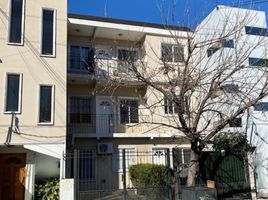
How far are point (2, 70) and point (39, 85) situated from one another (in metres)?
1.78

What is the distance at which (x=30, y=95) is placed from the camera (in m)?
14.5

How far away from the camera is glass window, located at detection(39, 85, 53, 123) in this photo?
1453cm

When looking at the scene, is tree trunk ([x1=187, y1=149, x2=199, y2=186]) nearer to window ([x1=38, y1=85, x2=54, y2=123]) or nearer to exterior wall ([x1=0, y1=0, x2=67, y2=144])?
exterior wall ([x1=0, y1=0, x2=67, y2=144])

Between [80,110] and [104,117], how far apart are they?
1523 millimetres

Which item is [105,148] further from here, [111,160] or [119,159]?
[119,159]

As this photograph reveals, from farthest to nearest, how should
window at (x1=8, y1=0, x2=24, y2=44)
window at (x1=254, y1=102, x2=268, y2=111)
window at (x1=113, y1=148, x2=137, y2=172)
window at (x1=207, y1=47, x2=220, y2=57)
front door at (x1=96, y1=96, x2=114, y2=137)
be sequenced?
front door at (x1=96, y1=96, x2=114, y2=137), window at (x1=113, y1=148, x2=137, y2=172), window at (x1=254, y1=102, x2=268, y2=111), window at (x1=207, y1=47, x2=220, y2=57), window at (x1=8, y1=0, x2=24, y2=44)

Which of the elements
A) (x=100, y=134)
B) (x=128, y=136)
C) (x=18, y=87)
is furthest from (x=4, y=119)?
(x=128, y=136)

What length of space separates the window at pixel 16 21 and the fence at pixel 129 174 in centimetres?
612

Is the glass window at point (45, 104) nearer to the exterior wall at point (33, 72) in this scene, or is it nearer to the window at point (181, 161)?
the exterior wall at point (33, 72)

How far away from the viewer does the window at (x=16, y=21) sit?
1491 centimetres

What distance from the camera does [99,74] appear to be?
1752 cm

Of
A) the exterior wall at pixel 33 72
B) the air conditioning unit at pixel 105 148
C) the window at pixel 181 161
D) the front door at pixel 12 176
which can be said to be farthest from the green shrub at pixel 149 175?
the front door at pixel 12 176

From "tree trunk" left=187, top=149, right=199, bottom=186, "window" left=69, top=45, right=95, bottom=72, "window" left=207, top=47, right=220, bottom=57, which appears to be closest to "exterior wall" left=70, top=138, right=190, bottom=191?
"window" left=69, top=45, right=95, bottom=72

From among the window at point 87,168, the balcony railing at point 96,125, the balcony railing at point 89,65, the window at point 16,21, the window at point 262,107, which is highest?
the window at point 16,21
